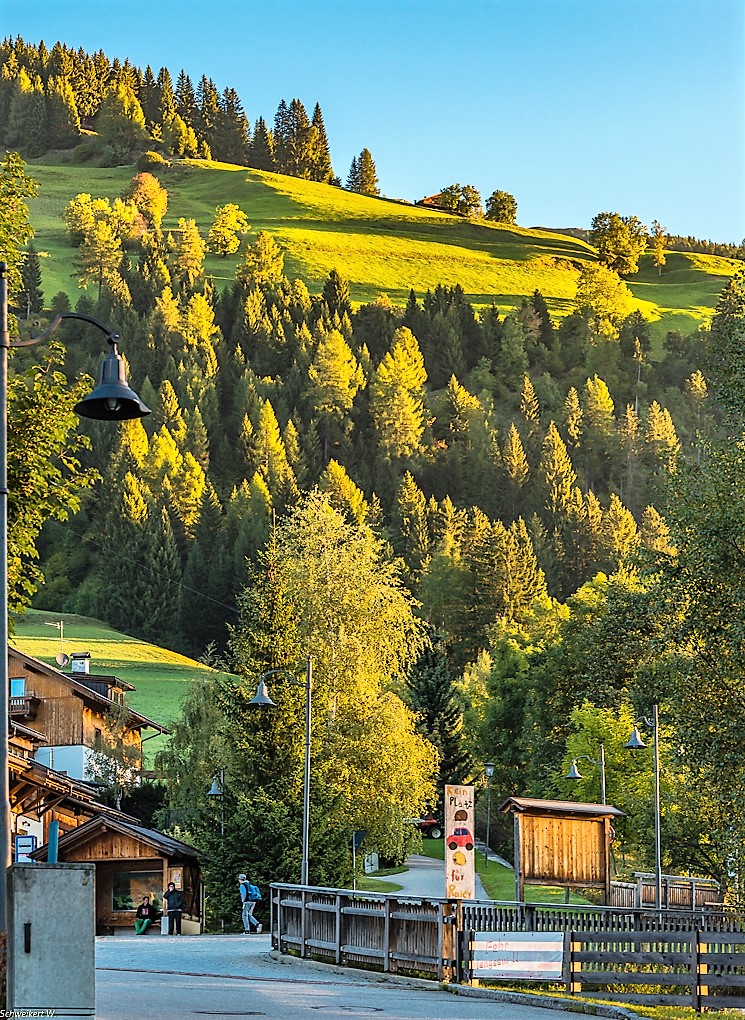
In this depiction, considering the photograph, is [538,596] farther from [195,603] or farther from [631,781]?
Result: [631,781]

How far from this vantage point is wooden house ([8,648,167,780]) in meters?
71.8

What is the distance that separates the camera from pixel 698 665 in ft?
89.0

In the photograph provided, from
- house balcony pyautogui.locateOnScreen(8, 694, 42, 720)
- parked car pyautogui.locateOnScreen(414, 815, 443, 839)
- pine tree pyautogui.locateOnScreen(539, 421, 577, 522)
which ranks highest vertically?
pine tree pyautogui.locateOnScreen(539, 421, 577, 522)

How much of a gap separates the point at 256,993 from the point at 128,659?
318 feet

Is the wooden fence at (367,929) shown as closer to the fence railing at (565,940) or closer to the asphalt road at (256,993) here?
the fence railing at (565,940)

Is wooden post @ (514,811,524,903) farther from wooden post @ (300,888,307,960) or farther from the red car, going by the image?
wooden post @ (300,888,307,960)

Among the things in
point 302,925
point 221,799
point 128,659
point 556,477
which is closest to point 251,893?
point 221,799

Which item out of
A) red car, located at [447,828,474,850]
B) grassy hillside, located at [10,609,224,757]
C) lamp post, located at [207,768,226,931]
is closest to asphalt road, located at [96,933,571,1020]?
red car, located at [447,828,474,850]

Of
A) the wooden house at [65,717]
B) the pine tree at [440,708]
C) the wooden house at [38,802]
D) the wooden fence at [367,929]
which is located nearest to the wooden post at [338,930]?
the wooden fence at [367,929]

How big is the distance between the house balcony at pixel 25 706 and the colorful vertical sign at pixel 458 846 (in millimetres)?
49835

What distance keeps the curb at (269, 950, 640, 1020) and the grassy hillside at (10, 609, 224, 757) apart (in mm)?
68585

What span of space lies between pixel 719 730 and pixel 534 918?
17.2 ft

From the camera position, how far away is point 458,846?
2138 centimetres

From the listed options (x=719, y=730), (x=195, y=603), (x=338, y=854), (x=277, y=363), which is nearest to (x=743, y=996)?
(x=719, y=730)
